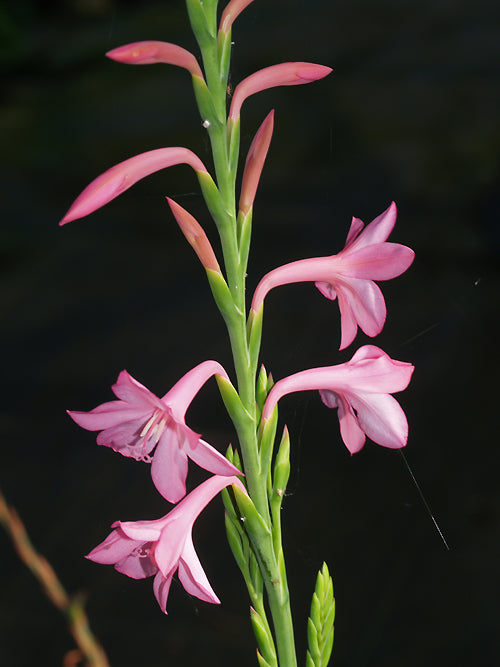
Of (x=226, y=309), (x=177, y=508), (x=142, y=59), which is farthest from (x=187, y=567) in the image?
(x=142, y=59)

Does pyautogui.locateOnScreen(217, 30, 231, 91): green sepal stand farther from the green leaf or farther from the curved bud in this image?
the green leaf

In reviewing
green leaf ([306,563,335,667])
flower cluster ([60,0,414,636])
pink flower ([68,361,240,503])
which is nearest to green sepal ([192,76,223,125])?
flower cluster ([60,0,414,636])

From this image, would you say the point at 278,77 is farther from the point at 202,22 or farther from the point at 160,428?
the point at 160,428

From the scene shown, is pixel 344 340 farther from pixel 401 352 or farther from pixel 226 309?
pixel 401 352

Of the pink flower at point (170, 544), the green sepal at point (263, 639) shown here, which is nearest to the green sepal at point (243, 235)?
the pink flower at point (170, 544)

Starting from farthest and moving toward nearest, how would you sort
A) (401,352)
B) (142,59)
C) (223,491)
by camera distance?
(401,352) < (223,491) < (142,59)

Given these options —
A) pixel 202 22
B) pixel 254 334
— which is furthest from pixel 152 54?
pixel 254 334
